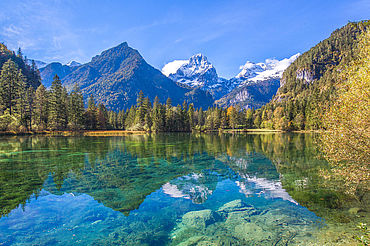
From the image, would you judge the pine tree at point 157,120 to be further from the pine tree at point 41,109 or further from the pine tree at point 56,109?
the pine tree at point 41,109

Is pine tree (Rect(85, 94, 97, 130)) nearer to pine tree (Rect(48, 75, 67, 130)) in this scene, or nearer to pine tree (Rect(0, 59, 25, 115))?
pine tree (Rect(48, 75, 67, 130))

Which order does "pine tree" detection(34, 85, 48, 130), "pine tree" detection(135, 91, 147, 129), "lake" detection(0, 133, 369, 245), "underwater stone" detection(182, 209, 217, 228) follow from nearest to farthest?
"lake" detection(0, 133, 369, 245), "underwater stone" detection(182, 209, 217, 228), "pine tree" detection(34, 85, 48, 130), "pine tree" detection(135, 91, 147, 129)

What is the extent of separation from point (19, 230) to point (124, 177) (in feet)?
28.9

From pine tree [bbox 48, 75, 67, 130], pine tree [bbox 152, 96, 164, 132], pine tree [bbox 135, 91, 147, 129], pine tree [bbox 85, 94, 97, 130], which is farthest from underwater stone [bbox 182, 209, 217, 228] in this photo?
pine tree [bbox 135, 91, 147, 129]

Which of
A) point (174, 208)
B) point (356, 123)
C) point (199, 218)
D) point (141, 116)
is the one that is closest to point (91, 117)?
point (141, 116)

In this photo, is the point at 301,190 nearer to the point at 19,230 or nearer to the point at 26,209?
the point at 19,230

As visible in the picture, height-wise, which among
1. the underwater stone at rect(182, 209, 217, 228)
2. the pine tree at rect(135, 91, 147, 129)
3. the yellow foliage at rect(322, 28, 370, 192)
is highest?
the pine tree at rect(135, 91, 147, 129)

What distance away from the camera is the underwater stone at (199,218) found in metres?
8.98

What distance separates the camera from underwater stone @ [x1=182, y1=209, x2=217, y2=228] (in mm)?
8984

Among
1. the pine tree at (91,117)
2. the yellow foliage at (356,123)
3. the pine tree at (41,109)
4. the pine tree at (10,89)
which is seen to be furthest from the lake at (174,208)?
the pine tree at (91,117)

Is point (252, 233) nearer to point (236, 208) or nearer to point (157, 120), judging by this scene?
point (236, 208)

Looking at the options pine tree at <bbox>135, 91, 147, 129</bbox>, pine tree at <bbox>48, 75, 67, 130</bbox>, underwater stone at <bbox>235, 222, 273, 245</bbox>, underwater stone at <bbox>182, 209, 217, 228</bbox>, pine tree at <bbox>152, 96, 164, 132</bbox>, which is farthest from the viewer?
pine tree at <bbox>135, 91, 147, 129</bbox>

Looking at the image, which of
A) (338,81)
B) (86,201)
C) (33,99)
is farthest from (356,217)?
(33,99)

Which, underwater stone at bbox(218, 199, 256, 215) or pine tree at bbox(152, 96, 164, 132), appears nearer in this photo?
underwater stone at bbox(218, 199, 256, 215)
